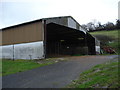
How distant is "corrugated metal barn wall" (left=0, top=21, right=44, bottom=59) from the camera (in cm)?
1369

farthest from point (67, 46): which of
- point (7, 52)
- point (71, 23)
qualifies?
point (7, 52)

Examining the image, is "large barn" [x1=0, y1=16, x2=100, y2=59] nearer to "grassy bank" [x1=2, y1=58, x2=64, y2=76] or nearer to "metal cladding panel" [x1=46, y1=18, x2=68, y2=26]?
"metal cladding panel" [x1=46, y1=18, x2=68, y2=26]

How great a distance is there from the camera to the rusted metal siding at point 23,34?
13.9 meters

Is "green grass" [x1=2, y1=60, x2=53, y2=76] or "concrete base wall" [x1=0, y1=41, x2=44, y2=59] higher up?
"concrete base wall" [x1=0, y1=41, x2=44, y2=59]

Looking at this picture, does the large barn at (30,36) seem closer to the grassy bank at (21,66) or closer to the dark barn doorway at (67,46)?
the grassy bank at (21,66)

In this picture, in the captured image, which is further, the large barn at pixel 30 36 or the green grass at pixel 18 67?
the large barn at pixel 30 36

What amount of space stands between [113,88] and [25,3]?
12169 millimetres

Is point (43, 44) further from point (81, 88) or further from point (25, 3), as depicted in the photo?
point (81, 88)

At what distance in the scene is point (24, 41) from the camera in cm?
1563

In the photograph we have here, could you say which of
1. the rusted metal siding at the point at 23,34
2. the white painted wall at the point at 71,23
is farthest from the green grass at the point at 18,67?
the white painted wall at the point at 71,23

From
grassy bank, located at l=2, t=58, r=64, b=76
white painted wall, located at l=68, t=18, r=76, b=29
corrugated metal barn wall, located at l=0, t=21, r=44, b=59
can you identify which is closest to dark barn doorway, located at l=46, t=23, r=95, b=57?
corrugated metal barn wall, located at l=0, t=21, r=44, b=59

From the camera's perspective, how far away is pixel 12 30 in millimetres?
17500

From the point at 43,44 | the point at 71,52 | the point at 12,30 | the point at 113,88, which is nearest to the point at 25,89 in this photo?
the point at 113,88

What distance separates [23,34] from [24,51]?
213 cm
